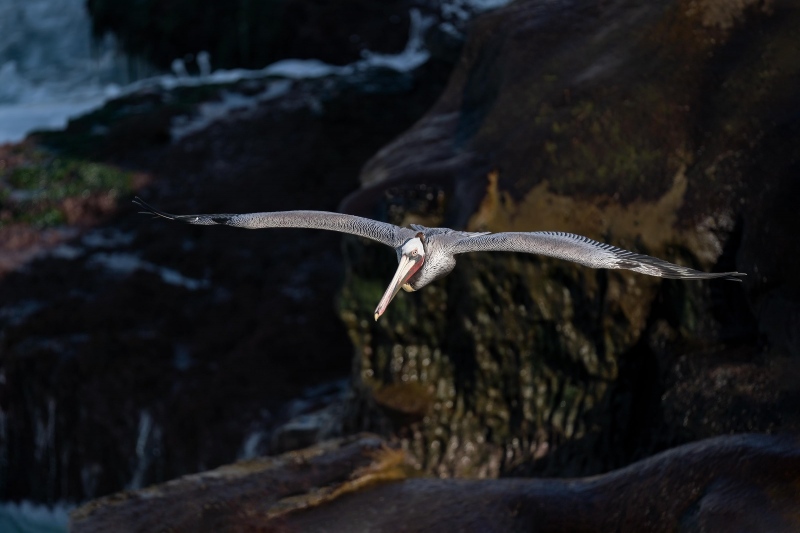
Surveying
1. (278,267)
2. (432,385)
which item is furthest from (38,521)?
(432,385)

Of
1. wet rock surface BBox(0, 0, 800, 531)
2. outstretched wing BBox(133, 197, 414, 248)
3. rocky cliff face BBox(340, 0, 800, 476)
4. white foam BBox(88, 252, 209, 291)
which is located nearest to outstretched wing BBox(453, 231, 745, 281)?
outstretched wing BBox(133, 197, 414, 248)

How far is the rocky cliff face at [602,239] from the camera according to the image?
400 inches

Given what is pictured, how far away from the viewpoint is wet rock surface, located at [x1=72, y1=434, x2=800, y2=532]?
25.0 ft

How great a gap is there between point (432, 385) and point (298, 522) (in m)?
4.23

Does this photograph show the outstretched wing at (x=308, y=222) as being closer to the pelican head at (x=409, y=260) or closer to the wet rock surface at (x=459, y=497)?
the pelican head at (x=409, y=260)

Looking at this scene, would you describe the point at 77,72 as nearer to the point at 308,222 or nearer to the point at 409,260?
the point at 308,222

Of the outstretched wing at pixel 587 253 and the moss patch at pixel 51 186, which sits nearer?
the outstretched wing at pixel 587 253

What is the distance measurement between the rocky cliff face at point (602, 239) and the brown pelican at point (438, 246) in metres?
2.00

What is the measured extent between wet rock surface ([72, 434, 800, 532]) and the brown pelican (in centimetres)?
139

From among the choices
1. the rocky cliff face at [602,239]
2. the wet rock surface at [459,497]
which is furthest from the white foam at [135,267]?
the wet rock surface at [459,497]

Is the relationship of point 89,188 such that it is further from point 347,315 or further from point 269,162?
point 347,315

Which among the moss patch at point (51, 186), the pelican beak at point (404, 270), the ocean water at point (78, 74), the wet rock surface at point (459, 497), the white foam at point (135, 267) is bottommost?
the wet rock surface at point (459, 497)

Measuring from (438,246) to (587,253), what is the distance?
57.0 inches

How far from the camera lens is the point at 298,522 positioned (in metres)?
8.91
